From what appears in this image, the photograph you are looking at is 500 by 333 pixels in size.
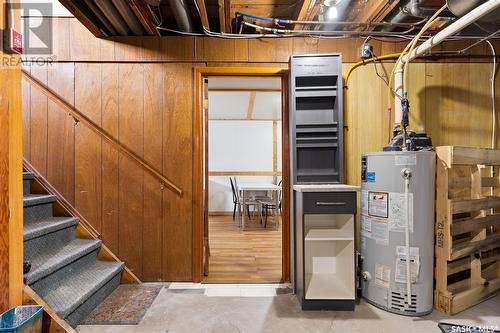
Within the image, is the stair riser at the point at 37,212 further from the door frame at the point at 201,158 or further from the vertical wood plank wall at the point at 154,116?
the door frame at the point at 201,158

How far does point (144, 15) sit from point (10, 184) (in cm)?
163

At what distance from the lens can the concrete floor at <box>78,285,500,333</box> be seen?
1.84 meters

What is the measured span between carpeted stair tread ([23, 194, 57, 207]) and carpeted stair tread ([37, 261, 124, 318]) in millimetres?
667

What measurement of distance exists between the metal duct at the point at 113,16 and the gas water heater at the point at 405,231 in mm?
2548

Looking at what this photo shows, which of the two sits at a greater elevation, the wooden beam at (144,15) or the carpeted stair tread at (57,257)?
the wooden beam at (144,15)

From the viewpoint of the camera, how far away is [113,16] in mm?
2264

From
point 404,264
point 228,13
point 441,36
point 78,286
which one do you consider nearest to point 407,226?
point 404,264

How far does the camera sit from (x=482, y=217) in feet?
7.38

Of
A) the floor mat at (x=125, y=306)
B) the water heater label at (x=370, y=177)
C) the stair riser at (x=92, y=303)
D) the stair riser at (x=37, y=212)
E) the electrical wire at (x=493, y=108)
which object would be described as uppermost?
the electrical wire at (x=493, y=108)

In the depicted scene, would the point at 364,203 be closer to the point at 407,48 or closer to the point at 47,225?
the point at 407,48

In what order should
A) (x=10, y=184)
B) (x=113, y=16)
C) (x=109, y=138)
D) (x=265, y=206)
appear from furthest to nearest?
(x=265, y=206), (x=109, y=138), (x=113, y=16), (x=10, y=184)

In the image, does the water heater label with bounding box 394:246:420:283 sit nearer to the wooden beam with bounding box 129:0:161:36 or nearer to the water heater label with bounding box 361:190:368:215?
the water heater label with bounding box 361:190:368:215

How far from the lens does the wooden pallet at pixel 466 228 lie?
2033 millimetres

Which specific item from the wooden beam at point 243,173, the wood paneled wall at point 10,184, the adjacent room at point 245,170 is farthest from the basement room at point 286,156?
the wooden beam at point 243,173
